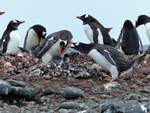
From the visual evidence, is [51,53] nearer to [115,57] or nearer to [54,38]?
[54,38]

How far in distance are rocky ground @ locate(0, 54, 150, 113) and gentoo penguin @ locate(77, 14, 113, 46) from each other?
276 centimetres

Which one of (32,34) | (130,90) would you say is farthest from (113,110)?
(32,34)

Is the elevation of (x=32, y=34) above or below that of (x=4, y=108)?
above

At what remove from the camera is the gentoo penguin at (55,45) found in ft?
34.8

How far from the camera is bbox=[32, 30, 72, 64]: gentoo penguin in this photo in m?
10.6

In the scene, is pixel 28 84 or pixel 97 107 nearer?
pixel 97 107

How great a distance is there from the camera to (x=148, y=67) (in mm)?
10453

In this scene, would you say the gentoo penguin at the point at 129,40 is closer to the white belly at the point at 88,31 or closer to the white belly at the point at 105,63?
the white belly at the point at 88,31

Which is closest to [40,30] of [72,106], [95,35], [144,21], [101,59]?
[95,35]

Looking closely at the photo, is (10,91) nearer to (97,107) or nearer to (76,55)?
(97,107)

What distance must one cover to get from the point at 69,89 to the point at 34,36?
18.9 feet

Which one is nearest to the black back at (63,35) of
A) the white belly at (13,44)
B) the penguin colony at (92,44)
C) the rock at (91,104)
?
the penguin colony at (92,44)

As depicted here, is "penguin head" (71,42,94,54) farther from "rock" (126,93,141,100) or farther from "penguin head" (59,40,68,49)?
"rock" (126,93,141,100)

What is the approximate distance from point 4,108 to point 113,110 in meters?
1.33
